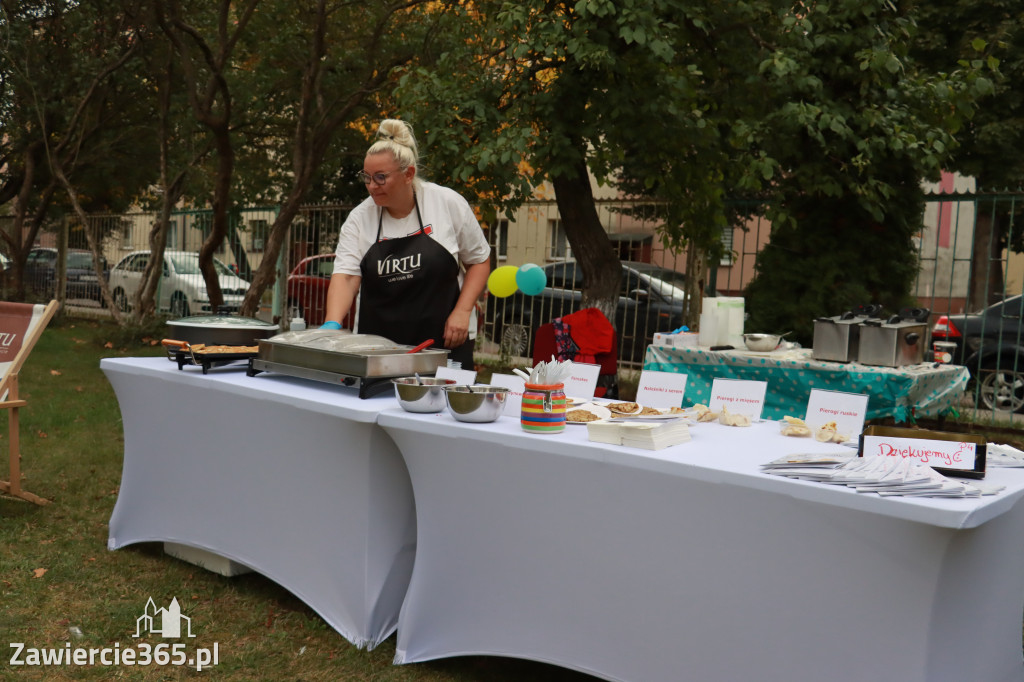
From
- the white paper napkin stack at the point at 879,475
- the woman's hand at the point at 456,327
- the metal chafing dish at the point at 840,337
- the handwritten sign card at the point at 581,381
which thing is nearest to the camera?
the white paper napkin stack at the point at 879,475

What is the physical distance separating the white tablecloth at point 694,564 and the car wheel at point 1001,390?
513 cm

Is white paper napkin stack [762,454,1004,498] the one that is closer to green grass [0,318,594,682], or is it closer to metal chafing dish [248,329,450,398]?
green grass [0,318,594,682]

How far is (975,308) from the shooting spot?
23.3 ft

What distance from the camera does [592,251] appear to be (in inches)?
277

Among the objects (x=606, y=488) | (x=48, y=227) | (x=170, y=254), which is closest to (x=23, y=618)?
(x=606, y=488)

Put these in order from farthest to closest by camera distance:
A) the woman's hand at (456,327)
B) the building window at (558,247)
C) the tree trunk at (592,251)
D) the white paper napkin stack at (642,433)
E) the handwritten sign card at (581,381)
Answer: the building window at (558,247)
the tree trunk at (592,251)
the woman's hand at (456,327)
the handwritten sign card at (581,381)
the white paper napkin stack at (642,433)

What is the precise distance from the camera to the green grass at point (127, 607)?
8.91ft

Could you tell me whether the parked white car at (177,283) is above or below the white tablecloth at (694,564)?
above

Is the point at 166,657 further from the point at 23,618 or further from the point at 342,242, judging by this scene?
the point at 342,242

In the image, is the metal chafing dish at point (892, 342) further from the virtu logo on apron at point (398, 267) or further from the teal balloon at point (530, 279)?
the virtu logo on apron at point (398, 267)

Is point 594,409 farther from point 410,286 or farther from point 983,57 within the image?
point 983,57

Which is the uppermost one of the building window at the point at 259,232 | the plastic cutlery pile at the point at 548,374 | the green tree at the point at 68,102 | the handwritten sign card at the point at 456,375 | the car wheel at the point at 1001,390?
the green tree at the point at 68,102

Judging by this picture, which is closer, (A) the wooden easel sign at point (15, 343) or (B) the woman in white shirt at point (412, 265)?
(B) the woman in white shirt at point (412, 265)

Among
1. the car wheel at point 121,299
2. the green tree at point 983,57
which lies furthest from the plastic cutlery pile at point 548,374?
the car wheel at point 121,299
